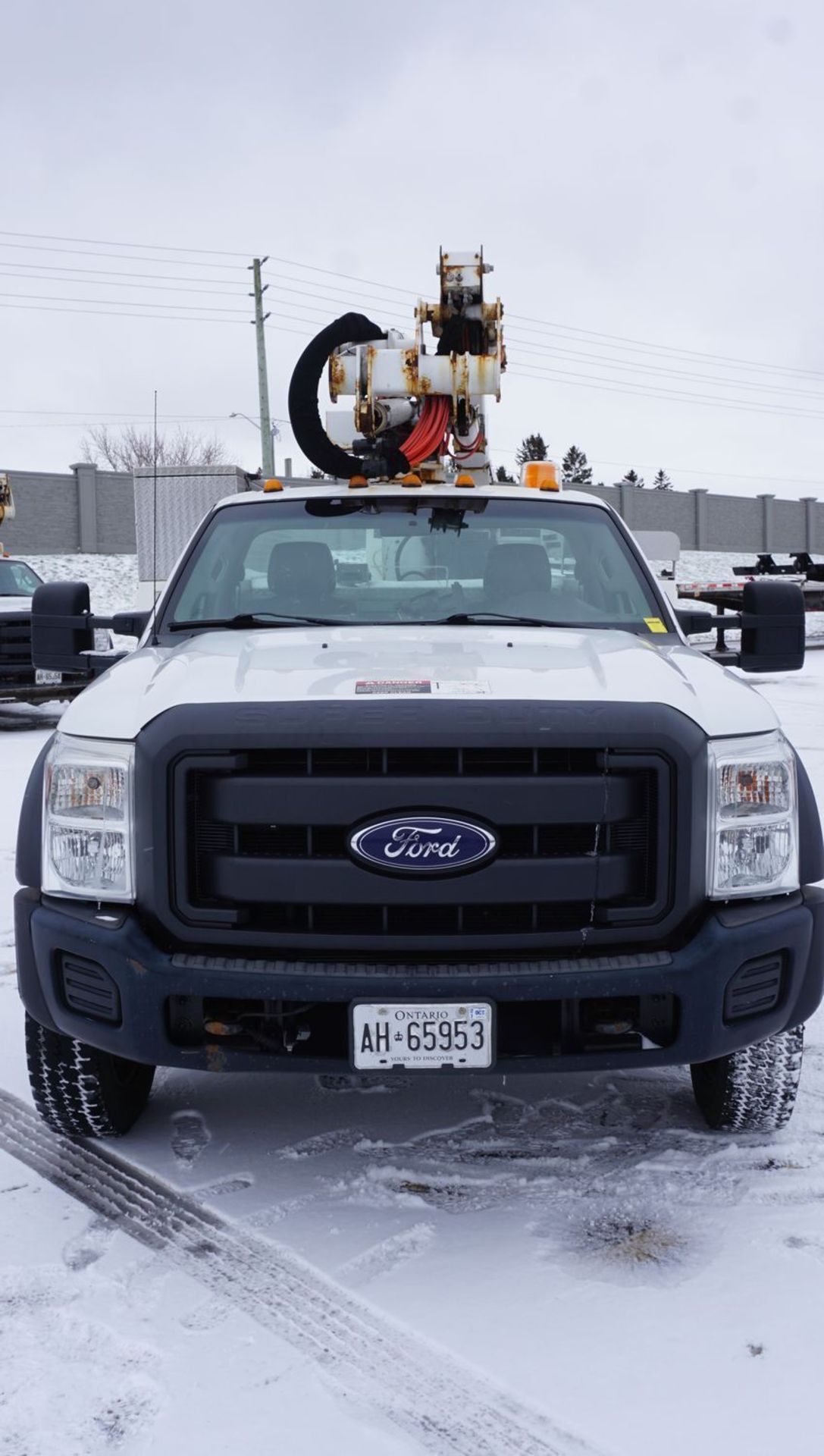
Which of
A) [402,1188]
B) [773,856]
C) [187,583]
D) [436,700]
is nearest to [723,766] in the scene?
[773,856]

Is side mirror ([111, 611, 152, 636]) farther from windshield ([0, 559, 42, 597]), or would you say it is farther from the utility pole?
the utility pole

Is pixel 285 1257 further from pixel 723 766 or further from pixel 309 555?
pixel 309 555

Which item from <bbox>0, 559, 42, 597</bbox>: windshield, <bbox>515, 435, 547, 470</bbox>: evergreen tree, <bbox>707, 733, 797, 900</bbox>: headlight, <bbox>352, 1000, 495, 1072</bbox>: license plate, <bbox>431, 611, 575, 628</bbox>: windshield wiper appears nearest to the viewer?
<bbox>352, 1000, 495, 1072</bbox>: license plate

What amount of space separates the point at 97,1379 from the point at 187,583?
2.62m

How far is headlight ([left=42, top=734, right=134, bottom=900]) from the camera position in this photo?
120 inches

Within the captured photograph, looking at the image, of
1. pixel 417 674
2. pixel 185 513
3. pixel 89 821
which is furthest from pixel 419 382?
pixel 185 513

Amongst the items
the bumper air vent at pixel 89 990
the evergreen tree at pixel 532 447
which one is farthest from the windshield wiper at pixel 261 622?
the evergreen tree at pixel 532 447

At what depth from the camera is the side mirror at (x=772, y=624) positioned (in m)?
4.20

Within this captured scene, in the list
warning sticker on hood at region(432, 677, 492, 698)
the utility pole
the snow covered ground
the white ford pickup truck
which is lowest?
the snow covered ground

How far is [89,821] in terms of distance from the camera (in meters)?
3.09

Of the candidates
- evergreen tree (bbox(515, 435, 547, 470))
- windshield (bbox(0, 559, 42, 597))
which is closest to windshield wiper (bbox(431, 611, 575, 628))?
windshield (bbox(0, 559, 42, 597))

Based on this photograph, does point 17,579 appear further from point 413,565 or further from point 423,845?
point 423,845

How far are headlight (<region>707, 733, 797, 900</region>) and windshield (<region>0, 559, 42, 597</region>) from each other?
462 inches

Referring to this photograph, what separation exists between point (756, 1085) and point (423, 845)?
119 cm
